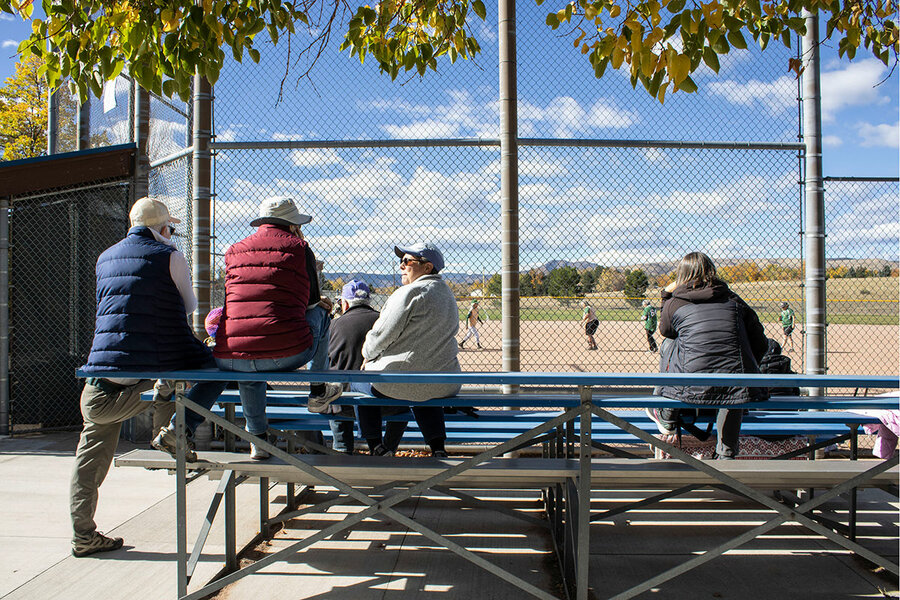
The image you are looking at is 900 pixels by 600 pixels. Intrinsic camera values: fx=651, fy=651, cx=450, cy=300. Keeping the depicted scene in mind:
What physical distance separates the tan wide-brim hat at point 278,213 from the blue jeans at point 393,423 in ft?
3.45

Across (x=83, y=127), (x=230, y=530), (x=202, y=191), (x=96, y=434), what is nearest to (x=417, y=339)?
(x=230, y=530)

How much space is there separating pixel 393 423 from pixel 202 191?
2646mm

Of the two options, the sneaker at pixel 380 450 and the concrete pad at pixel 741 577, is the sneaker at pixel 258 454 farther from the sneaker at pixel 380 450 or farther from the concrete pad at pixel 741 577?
the concrete pad at pixel 741 577

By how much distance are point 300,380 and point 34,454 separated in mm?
4420

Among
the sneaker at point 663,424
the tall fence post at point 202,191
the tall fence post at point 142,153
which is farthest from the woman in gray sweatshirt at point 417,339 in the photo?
the tall fence post at point 142,153

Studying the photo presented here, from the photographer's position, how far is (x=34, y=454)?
20.0 ft

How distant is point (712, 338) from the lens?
3.85 meters

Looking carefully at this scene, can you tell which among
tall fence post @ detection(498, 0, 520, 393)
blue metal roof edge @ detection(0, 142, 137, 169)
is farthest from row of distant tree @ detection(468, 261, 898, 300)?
blue metal roof edge @ detection(0, 142, 137, 169)

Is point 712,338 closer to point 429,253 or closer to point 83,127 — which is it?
point 429,253

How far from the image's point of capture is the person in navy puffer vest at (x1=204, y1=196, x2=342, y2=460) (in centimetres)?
324

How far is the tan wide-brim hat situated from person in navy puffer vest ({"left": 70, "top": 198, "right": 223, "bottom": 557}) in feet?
1.63

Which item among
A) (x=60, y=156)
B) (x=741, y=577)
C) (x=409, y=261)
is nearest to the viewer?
(x=741, y=577)

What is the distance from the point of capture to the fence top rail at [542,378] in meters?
2.91

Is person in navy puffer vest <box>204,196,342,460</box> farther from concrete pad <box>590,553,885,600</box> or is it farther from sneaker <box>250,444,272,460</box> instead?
concrete pad <box>590,553,885,600</box>
